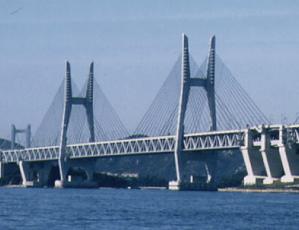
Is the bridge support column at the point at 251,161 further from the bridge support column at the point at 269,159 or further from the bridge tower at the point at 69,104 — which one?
the bridge tower at the point at 69,104

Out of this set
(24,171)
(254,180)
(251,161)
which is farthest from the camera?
(24,171)

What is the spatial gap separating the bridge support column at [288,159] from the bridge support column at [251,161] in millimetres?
4434

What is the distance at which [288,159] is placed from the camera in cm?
13738

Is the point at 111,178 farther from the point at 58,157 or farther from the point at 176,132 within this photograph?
the point at 176,132

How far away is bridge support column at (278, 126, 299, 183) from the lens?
137 metres

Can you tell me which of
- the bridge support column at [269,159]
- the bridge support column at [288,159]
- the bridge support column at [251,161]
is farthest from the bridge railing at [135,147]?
the bridge support column at [288,159]

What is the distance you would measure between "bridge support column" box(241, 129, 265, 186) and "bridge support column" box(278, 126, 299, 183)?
14.5 ft

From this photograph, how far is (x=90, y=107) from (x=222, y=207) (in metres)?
66.4

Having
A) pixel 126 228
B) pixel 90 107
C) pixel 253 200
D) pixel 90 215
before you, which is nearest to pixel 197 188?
pixel 90 107

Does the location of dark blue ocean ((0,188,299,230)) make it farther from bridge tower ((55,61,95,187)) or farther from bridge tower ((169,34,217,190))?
bridge tower ((55,61,95,187))

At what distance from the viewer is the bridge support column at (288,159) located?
5408 inches

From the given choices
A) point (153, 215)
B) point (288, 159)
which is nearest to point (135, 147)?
point (288, 159)

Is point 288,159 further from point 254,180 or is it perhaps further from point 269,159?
point 254,180

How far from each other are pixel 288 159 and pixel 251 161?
6425 millimetres
